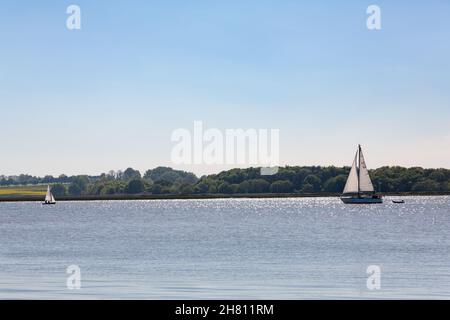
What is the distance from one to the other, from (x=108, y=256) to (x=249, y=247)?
1603 cm

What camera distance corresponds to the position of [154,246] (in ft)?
277

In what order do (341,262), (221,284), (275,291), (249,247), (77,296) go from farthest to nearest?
(249,247)
(341,262)
(221,284)
(275,291)
(77,296)

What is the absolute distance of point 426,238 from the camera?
99062 mm

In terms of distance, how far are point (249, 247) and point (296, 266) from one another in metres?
21.6

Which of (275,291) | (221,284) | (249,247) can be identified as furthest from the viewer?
(249,247)
